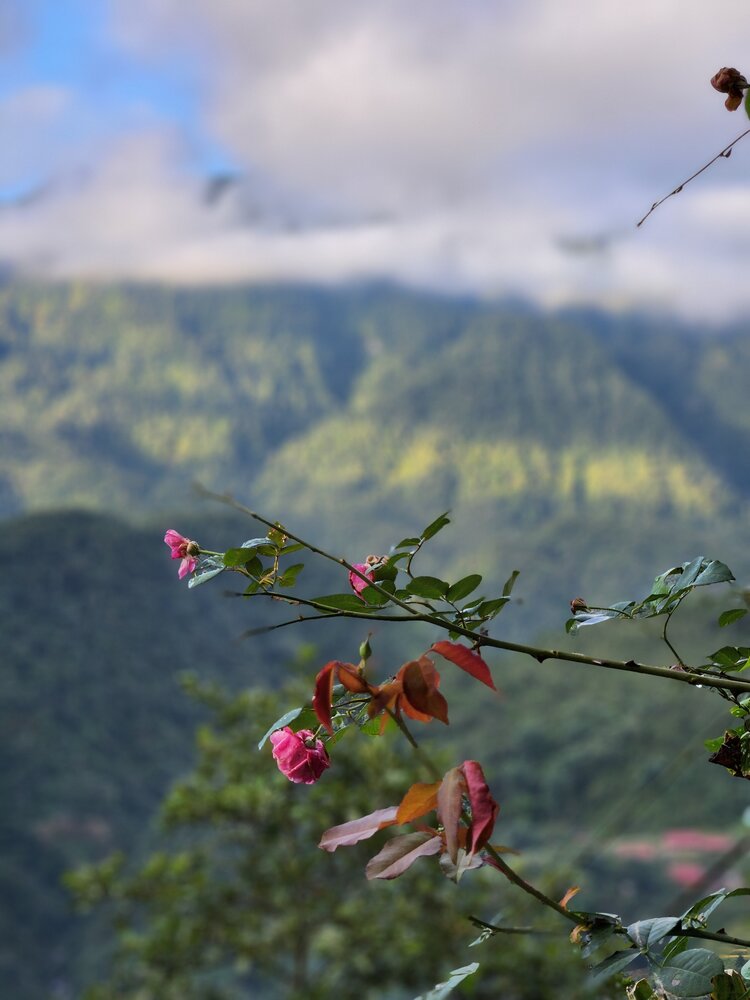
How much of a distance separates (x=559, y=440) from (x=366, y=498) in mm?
12307

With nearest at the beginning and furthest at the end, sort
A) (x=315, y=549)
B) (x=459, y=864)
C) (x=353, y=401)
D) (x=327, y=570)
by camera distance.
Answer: (x=459, y=864)
(x=315, y=549)
(x=327, y=570)
(x=353, y=401)

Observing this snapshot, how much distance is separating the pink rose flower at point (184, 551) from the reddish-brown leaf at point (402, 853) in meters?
0.20

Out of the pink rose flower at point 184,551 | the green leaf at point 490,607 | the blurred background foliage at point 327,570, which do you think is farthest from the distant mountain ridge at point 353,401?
the green leaf at point 490,607

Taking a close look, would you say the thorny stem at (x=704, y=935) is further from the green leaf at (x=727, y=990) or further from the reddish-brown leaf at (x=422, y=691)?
the reddish-brown leaf at (x=422, y=691)

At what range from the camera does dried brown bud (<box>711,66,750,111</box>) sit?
0.49m

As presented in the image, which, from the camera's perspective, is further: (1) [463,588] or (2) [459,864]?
(1) [463,588]

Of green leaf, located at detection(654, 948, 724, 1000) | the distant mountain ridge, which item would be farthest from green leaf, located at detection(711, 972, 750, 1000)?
the distant mountain ridge

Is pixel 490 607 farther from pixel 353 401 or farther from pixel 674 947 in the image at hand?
pixel 353 401

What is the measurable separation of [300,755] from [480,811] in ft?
0.48

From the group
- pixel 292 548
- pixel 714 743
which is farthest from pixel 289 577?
pixel 714 743

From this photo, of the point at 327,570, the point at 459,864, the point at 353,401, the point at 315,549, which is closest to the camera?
the point at 459,864

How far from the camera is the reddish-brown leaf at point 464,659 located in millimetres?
471

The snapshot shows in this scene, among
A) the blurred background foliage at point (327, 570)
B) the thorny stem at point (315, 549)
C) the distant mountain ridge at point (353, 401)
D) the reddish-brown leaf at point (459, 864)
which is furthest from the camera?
the distant mountain ridge at point (353, 401)

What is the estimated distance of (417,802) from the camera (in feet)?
1.47
